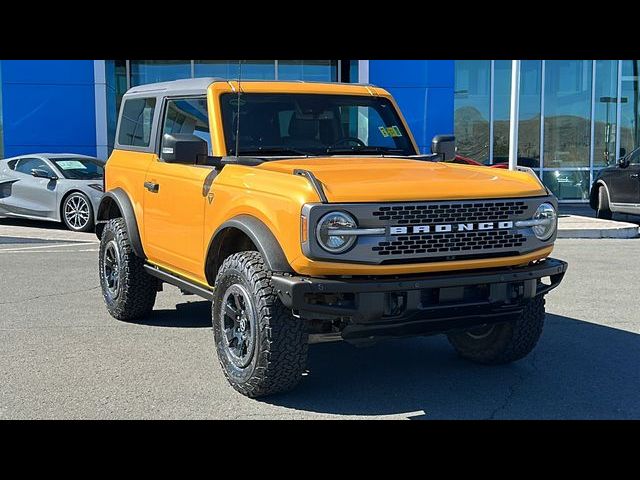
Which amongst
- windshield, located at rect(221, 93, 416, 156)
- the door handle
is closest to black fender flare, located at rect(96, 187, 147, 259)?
the door handle

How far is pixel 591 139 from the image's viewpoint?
68.2 ft

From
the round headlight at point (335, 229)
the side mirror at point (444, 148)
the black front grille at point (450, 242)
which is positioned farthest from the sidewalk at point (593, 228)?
the round headlight at point (335, 229)

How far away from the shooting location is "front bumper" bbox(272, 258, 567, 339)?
4.21 metres

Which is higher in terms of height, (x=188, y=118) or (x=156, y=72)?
(x=156, y=72)

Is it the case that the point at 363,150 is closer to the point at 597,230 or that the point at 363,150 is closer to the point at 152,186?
the point at 152,186

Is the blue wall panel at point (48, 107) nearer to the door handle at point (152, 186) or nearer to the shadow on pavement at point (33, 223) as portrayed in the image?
the shadow on pavement at point (33, 223)

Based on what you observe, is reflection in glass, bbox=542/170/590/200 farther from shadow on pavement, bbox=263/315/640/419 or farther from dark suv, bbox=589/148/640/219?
shadow on pavement, bbox=263/315/640/419

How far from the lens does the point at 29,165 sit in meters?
14.5

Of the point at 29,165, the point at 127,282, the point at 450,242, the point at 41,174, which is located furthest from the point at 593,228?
the point at 29,165

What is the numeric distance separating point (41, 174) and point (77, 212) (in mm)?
1066

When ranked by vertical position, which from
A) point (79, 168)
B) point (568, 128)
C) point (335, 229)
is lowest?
point (335, 229)

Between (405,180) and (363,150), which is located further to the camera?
(363,150)
